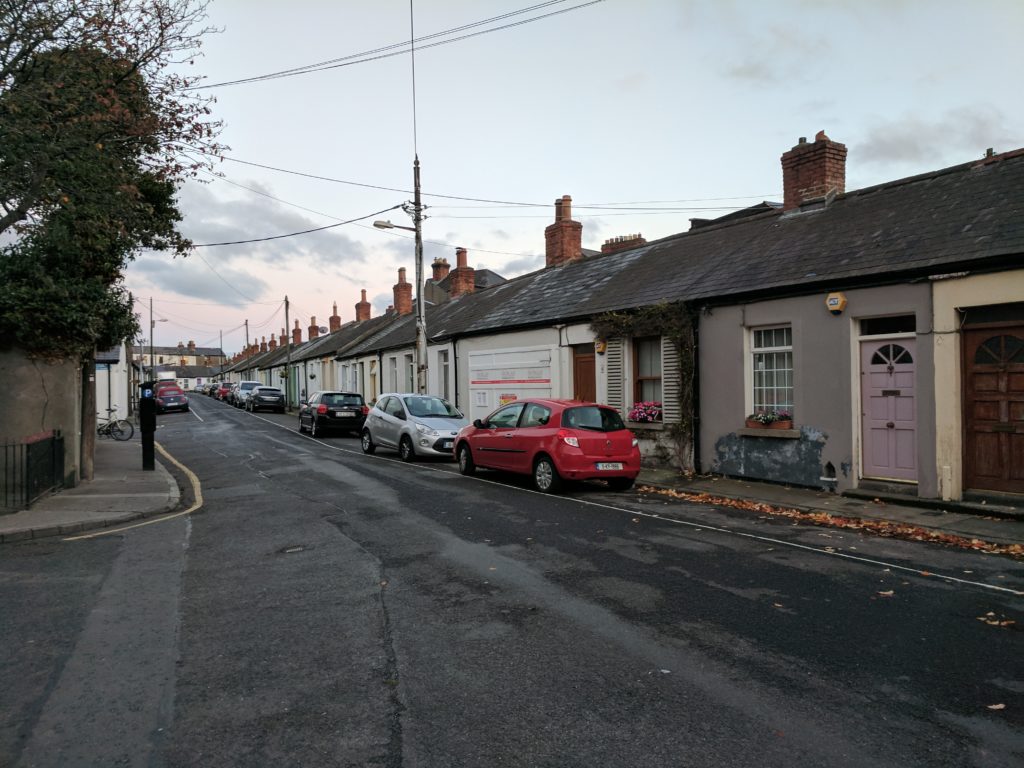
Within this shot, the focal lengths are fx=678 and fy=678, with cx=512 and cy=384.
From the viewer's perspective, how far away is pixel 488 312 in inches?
899

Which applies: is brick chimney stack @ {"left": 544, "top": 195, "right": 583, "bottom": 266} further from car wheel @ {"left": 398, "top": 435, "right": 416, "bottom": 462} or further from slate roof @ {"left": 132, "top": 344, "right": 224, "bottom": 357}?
slate roof @ {"left": 132, "top": 344, "right": 224, "bottom": 357}

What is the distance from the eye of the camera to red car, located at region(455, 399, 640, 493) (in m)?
11.3

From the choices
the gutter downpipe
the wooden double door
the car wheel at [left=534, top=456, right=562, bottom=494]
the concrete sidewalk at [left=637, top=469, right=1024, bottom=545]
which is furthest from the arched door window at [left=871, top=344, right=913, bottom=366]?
the car wheel at [left=534, top=456, right=562, bottom=494]

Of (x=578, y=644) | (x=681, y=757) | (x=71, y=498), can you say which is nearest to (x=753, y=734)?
(x=681, y=757)

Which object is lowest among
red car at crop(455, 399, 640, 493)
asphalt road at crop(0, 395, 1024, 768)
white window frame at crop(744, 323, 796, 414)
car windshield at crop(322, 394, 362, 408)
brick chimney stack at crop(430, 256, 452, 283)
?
asphalt road at crop(0, 395, 1024, 768)

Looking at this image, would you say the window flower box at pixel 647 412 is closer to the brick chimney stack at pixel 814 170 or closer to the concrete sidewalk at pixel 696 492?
the concrete sidewalk at pixel 696 492

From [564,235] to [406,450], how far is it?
1062 cm

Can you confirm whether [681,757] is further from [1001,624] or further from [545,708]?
[1001,624]

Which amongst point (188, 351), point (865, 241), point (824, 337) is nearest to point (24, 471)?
point (824, 337)

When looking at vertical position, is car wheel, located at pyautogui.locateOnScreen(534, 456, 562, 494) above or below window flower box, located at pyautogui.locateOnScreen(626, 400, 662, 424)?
below

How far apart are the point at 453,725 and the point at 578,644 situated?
1.37 metres

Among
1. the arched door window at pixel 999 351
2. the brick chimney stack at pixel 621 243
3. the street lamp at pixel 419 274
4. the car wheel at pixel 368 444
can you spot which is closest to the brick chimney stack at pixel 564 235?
the brick chimney stack at pixel 621 243

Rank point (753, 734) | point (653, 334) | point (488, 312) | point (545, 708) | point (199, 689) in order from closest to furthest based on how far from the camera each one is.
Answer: point (753, 734), point (545, 708), point (199, 689), point (653, 334), point (488, 312)

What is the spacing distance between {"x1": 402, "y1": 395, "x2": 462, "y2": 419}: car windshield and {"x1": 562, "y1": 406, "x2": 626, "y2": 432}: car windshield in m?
6.48
